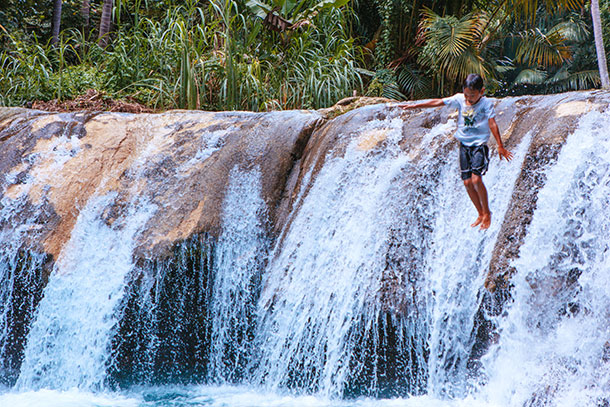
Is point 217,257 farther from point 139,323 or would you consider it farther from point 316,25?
point 316,25

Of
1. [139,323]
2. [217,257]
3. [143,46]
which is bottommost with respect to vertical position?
[139,323]

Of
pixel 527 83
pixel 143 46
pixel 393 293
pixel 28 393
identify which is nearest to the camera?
pixel 393 293

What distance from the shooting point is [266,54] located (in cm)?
877

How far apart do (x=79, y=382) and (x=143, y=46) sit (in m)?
5.16

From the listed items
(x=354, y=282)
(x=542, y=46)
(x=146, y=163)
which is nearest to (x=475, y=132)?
(x=354, y=282)

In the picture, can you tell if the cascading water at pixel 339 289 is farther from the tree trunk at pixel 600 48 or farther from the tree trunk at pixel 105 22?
the tree trunk at pixel 105 22

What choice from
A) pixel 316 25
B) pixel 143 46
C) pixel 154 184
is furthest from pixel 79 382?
pixel 316 25

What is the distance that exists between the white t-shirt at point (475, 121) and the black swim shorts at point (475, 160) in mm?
35

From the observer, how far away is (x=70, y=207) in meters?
5.59

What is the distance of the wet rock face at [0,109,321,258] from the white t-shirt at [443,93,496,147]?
2.15 meters

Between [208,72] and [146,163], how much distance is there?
243 cm

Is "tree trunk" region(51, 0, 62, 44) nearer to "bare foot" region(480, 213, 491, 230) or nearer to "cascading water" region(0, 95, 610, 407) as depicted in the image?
"cascading water" region(0, 95, 610, 407)

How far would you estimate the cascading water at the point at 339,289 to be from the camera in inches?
149

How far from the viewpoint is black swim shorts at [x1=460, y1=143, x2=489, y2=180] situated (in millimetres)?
3625
